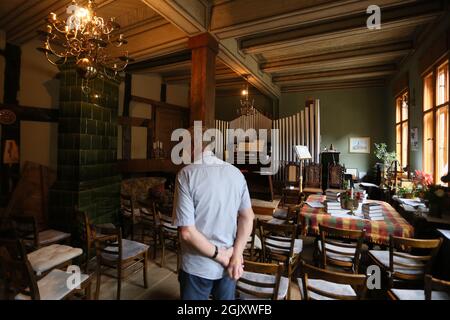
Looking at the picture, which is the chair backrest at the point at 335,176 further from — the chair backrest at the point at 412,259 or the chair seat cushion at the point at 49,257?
the chair seat cushion at the point at 49,257

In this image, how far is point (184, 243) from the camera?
1.32 metres

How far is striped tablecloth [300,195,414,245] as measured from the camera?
2354 millimetres

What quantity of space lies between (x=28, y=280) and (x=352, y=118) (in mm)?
8108

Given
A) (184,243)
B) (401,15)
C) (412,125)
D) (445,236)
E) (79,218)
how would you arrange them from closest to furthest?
(184,243), (445,236), (79,218), (401,15), (412,125)

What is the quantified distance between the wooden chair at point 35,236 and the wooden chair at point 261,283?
6.91 ft

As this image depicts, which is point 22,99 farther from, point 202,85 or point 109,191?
point 202,85

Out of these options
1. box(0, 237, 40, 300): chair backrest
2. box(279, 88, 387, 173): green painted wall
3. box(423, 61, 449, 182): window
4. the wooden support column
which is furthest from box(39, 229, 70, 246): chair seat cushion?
box(279, 88, 387, 173): green painted wall

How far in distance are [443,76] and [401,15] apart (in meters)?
1.12

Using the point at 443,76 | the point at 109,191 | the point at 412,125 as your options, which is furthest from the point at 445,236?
the point at 109,191

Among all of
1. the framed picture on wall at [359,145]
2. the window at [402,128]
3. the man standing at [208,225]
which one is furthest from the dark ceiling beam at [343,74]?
the man standing at [208,225]

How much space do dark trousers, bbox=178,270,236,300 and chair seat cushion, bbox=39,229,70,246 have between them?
2.18m

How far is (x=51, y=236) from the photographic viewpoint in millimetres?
2777

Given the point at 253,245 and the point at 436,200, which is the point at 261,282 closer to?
the point at 253,245

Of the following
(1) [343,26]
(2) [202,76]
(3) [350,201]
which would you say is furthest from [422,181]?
(2) [202,76]
